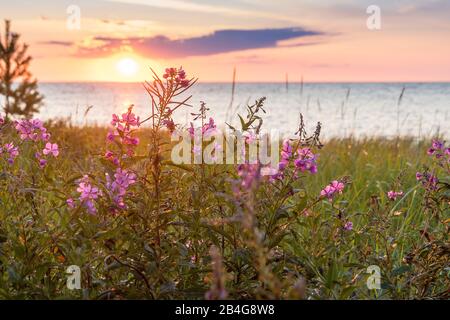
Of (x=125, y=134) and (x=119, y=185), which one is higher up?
(x=125, y=134)

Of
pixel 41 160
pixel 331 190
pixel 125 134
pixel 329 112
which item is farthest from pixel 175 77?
pixel 329 112

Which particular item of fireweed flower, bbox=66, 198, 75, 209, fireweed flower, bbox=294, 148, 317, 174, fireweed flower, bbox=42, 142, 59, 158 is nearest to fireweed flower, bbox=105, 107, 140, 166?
fireweed flower, bbox=66, 198, 75, 209

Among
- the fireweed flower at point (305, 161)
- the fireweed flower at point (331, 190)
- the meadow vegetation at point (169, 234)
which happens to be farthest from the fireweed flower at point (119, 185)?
the fireweed flower at point (331, 190)

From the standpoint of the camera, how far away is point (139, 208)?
269cm

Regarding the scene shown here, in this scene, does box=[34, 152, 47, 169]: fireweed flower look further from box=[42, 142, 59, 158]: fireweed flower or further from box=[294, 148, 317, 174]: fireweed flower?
box=[294, 148, 317, 174]: fireweed flower

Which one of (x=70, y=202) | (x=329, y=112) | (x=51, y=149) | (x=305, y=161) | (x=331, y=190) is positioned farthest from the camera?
(x=329, y=112)

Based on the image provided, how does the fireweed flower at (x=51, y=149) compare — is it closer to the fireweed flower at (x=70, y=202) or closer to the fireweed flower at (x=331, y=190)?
the fireweed flower at (x=70, y=202)

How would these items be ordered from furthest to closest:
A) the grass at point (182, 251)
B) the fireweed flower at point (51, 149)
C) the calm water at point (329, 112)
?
the calm water at point (329, 112) < the fireweed flower at point (51, 149) < the grass at point (182, 251)

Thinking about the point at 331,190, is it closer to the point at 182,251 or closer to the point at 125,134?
the point at 182,251

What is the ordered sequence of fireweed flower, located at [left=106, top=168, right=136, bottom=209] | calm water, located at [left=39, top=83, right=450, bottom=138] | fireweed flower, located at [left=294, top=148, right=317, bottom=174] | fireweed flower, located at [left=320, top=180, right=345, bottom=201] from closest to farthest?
fireweed flower, located at [left=106, top=168, right=136, bottom=209]
fireweed flower, located at [left=294, top=148, right=317, bottom=174]
fireweed flower, located at [left=320, top=180, right=345, bottom=201]
calm water, located at [left=39, top=83, right=450, bottom=138]

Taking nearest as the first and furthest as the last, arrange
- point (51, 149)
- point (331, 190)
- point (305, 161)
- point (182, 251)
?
point (182, 251), point (305, 161), point (331, 190), point (51, 149)

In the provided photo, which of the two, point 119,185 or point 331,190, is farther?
point 331,190

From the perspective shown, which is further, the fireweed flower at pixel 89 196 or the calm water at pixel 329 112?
the calm water at pixel 329 112

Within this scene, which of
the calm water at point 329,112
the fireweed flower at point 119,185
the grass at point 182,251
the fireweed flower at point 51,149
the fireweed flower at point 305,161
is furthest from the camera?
the calm water at point 329,112
